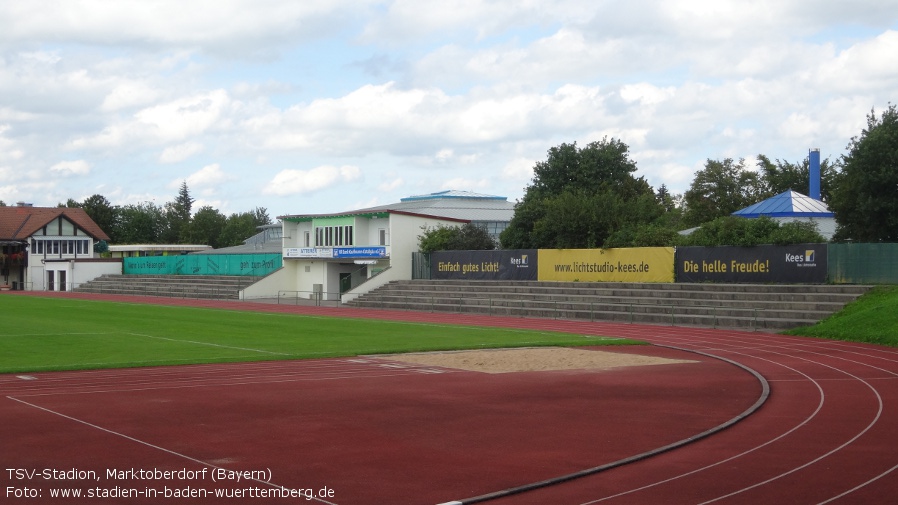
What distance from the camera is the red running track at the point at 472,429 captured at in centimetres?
990

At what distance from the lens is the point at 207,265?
69938mm

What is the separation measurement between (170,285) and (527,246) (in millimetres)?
26951

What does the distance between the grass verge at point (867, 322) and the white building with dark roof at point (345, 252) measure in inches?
1157

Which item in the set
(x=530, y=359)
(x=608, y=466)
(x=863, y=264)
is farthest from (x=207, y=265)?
(x=608, y=466)

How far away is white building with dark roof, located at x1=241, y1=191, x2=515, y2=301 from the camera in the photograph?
188ft

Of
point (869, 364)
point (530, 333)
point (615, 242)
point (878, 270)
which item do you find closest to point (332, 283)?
point (615, 242)

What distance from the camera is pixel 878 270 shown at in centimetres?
3444

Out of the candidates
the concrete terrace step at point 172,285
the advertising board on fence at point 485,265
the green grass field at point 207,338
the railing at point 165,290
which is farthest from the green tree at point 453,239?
the green grass field at point 207,338

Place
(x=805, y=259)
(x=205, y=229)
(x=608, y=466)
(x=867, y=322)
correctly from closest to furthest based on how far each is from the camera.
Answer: (x=608, y=466), (x=867, y=322), (x=805, y=259), (x=205, y=229)

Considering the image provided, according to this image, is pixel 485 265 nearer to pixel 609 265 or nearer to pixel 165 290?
pixel 609 265

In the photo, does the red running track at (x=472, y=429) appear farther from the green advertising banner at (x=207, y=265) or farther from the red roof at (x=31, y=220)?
the red roof at (x=31, y=220)

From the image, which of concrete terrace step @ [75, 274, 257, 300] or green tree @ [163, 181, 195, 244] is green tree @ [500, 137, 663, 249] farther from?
green tree @ [163, 181, 195, 244]

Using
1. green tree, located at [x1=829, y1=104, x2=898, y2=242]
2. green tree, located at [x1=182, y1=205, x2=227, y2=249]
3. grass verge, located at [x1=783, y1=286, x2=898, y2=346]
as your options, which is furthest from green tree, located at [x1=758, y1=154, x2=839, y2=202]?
green tree, located at [x1=182, y1=205, x2=227, y2=249]

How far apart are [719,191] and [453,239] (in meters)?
38.6
